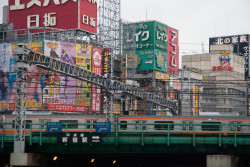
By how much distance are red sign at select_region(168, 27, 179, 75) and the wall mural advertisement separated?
1513 inches

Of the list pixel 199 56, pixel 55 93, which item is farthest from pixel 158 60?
pixel 199 56

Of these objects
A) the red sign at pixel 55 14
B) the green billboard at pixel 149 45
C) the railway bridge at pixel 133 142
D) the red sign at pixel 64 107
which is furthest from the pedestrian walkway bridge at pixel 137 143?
the green billboard at pixel 149 45

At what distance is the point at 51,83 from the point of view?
284ft

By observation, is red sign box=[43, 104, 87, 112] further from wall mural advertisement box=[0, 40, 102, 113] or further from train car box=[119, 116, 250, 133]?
train car box=[119, 116, 250, 133]

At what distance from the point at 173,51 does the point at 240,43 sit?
61.2 m

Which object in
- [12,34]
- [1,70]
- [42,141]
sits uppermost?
[12,34]

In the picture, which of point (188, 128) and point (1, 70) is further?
point (1, 70)

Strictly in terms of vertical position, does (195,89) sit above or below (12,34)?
below

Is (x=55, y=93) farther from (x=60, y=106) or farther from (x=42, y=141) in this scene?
(x=42, y=141)

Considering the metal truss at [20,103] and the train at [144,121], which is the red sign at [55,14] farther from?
the metal truss at [20,103]

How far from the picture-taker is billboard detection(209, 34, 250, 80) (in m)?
179

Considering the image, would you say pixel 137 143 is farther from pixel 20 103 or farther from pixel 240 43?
pixel 240 43

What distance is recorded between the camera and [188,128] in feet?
173

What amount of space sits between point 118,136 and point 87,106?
50.1 metres
